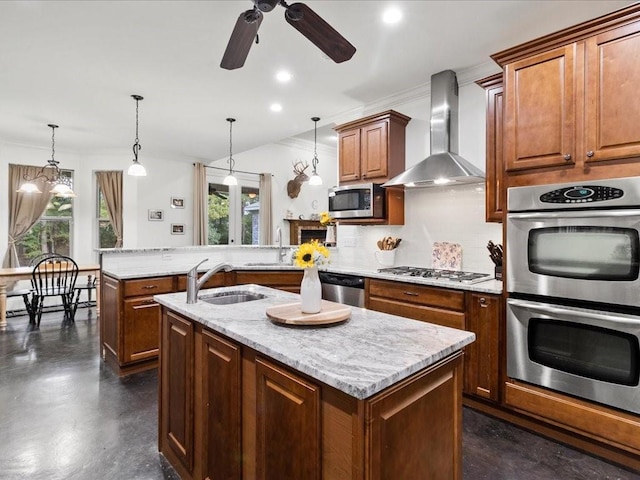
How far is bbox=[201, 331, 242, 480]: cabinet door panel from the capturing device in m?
1.43

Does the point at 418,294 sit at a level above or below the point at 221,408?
above

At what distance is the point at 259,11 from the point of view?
1727 mm

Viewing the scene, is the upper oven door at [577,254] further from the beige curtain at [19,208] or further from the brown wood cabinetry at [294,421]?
the beige curtain at [19,208]

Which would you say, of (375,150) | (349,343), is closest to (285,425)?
(349,343)

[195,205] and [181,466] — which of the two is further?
[195,205]

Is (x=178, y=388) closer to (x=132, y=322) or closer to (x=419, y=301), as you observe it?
(x=132, y=322)

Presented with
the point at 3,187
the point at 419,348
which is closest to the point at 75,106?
the point at 3,187

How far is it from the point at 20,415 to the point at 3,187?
4641 mm

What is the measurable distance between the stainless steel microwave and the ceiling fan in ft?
5.49

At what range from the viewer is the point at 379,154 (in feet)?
12.0

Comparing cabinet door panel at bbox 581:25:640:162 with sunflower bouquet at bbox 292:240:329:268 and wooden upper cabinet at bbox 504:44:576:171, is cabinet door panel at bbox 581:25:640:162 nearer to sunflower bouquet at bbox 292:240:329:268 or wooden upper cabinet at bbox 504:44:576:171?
wooden upper cabinet at bbox 504:44:576:171

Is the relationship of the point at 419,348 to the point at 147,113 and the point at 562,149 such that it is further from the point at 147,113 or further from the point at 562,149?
the point at 147,113

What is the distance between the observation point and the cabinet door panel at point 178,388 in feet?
5.65

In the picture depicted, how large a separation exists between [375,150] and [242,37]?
2.04 m
